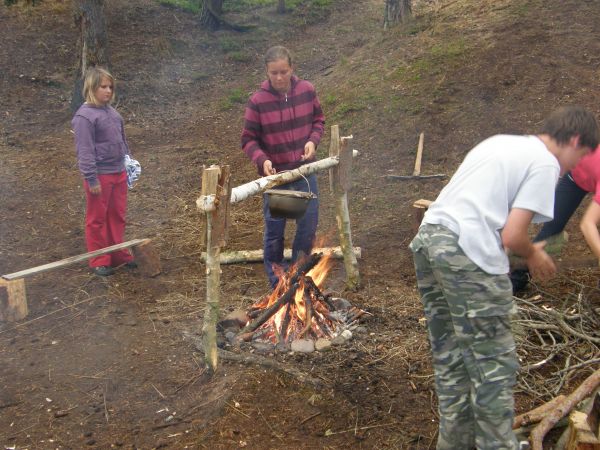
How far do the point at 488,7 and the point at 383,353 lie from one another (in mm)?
8923

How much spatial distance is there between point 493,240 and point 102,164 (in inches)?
169

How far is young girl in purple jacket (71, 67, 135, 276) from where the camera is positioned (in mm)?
5953

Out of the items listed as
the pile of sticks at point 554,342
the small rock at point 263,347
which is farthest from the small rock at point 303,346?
the pile of sticks at point 554,342

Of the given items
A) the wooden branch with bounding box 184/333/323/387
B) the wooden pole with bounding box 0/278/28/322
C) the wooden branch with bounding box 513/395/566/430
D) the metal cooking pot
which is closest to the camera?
the wooden branch with bounding box 513/395/566/430

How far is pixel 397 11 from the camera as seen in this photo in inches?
501

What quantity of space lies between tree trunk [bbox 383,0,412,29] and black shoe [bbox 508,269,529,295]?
8375 mm

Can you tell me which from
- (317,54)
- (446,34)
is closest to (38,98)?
(317,54)

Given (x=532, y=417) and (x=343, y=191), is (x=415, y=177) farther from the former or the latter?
(x=532, y=417)

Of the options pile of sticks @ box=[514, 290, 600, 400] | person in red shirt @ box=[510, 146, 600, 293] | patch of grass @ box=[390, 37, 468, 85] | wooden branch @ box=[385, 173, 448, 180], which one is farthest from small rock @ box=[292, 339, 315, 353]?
patch of grass @ box=[390, 37, 468, 85]

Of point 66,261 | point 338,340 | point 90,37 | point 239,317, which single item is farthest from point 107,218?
point 90,37

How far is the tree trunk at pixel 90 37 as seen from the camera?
11.2 metres

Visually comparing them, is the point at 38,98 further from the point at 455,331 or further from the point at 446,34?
the point at 455,331

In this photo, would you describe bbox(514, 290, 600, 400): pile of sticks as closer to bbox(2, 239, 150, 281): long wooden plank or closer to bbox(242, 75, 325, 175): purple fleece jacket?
bbox(242, 75, 325, 175): purple fleece jacket

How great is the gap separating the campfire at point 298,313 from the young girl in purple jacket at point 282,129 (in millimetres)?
383
